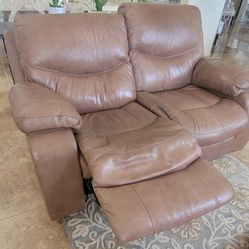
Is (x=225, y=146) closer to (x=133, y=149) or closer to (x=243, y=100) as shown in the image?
(x=243, y=100)

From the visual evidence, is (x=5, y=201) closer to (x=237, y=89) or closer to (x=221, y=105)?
(x=221, y=105)

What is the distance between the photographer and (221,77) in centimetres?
171

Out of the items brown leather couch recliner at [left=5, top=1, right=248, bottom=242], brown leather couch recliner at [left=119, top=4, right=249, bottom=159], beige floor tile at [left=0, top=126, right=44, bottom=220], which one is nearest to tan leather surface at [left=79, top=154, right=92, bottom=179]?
brown leather couch recliner at [left=5, top=1, right=248, bottom=242]

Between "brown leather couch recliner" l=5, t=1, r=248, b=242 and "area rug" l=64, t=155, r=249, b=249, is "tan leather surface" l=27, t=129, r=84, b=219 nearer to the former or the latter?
"brown leather couch recliner" l=5, t=1, r=248, b=242

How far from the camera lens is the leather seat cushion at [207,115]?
4.58 ft

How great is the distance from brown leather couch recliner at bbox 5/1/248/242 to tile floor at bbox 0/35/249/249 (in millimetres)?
131

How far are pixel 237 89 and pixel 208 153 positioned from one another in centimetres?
49

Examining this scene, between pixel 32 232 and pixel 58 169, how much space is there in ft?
1.40

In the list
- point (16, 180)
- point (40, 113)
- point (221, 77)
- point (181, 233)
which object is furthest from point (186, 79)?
point (16, 180)

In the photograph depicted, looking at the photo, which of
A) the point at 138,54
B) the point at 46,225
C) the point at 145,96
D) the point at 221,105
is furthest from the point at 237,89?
the point at 46,225

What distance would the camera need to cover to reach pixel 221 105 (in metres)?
1.60

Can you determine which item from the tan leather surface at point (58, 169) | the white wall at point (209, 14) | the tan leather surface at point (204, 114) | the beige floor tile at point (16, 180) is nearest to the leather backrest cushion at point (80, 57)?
the tan leather surface at point (204, 114)

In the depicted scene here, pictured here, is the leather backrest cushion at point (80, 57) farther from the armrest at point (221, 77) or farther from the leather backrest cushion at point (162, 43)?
the armrest at point (221, 77)

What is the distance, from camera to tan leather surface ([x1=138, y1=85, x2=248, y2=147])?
1.40 m
